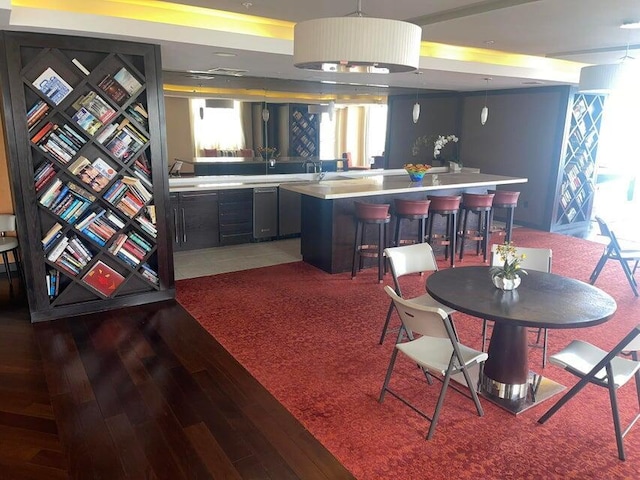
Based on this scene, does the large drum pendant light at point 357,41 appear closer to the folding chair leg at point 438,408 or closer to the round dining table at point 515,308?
the round dining table at point 515,308

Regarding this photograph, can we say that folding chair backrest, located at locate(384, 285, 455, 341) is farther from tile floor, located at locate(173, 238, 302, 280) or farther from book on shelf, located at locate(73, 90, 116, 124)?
tile floor, located at locate(173, 238, 302, 280)

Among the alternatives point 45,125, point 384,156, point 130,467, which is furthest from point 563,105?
point 130,467

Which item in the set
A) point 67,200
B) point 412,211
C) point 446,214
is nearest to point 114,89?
point 67,200

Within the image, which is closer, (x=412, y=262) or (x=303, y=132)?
(x=412, y=262)

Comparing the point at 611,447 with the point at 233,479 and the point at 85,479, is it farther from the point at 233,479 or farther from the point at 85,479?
the point at 85,479

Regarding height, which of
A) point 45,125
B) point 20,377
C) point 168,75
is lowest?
point 20,377

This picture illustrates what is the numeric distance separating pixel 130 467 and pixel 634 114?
11.8m

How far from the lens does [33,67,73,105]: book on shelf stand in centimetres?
371

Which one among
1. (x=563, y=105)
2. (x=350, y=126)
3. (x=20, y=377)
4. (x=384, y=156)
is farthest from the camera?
(x=384, y=156)

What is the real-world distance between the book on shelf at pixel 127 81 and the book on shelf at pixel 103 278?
5.07ft

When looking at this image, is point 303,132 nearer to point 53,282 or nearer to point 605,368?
point 53,282

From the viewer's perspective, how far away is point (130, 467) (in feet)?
7.77

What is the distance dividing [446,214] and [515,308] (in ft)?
10.8

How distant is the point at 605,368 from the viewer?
8.30 feet
